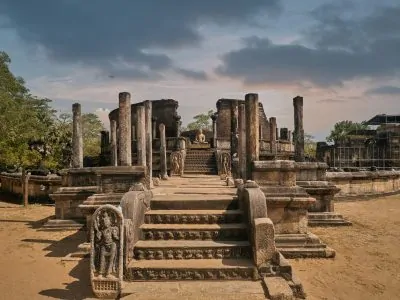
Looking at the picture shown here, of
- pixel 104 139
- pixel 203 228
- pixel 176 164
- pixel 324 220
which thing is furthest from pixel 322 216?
pixel 104 139

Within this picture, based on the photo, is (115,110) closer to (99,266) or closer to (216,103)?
(216,103)

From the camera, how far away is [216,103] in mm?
36969

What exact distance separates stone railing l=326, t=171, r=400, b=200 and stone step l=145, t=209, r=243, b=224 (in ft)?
34.2

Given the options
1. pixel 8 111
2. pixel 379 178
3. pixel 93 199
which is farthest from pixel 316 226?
pixel 8 111

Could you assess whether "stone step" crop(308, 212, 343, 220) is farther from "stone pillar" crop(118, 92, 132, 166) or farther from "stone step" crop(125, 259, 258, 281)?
"stone step" crop(125, 259, 258, 281)

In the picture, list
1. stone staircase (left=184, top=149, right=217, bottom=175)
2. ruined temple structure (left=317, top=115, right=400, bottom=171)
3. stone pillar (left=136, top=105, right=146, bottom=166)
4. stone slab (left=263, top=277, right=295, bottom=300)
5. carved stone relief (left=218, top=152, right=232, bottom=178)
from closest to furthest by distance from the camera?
stone slab (left=263, top=277, right=295, bottom=300), stone pillar (left=136, top=105, right=146, bottom=166), carved stone relief (left=218, top=152, right=232, bottom=178), stone staircase (left=184, top=149, right=217, bottom=175), ruined temple structure (left=317, top=115, right=400, bottom=171)

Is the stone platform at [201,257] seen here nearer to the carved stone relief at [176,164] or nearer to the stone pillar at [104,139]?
the carved stone relief at [176,164]

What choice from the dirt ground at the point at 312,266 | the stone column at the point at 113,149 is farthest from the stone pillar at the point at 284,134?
the dirt ground at the point at 312,266

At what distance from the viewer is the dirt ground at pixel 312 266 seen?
5258 millimetres

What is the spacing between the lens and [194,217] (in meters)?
6.42

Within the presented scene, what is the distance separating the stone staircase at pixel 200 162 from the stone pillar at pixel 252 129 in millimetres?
12770

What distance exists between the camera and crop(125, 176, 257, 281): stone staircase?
5.25 m

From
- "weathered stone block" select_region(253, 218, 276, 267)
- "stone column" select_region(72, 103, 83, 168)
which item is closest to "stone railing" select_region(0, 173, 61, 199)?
"stone column" select_region(72, 103, 83, 168)

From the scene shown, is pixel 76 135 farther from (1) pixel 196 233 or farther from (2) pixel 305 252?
(2) pixel 305 252
